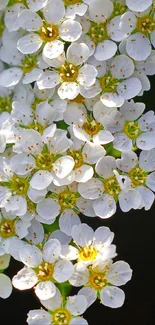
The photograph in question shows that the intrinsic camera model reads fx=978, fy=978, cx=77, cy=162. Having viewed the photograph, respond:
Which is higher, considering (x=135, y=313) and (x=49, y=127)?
(x=49, y=127)

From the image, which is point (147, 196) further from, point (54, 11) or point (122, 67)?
point (54, 11)

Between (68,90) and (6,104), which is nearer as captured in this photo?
(68,90)

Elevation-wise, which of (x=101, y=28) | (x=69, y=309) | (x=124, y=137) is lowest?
(x=69, y=309)

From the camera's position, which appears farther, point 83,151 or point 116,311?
point 116,311

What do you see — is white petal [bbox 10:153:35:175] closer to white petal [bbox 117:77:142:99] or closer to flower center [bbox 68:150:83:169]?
flower center [bbox 68:150:83:169]

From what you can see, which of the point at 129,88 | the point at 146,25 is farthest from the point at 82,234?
the point at 146,25

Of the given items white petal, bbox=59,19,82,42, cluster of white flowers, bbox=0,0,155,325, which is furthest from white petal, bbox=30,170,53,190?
white petal, bbox=59,19,82,42

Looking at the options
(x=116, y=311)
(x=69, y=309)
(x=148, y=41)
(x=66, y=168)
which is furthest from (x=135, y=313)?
(x=148, y=41)

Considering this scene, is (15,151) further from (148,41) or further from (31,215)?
(148,41)
